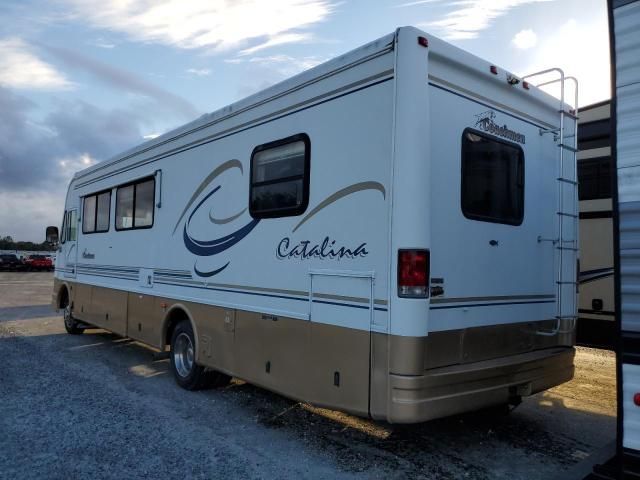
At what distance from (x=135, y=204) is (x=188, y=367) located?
8.49 feet

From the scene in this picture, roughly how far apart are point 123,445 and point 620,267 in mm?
3845

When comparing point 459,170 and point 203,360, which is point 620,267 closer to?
point 459,170

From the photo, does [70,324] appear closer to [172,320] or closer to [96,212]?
[96,212]

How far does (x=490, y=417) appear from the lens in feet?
17.1

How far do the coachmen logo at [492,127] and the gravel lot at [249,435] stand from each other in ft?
8.05

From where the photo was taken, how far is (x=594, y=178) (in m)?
6.44

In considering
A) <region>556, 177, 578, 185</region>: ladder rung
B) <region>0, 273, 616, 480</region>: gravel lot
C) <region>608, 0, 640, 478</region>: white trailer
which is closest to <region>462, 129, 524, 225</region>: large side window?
<region>556, 177, 578, 185</region>: ladder rung

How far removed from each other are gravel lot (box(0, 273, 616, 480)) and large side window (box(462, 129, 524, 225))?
6.10 ft

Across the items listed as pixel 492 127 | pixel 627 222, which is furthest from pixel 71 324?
pixel 627 222

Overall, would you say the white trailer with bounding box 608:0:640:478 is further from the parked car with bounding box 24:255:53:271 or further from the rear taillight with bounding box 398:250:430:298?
the parked car with bounding box 24:255:53:271

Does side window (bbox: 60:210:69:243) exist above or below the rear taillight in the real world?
above

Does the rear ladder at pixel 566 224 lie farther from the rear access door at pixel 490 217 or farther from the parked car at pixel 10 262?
the parked car at pixel 10 262

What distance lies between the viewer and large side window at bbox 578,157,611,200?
634 cm

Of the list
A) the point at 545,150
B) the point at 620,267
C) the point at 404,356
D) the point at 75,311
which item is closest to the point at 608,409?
the point at 545,150
